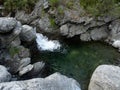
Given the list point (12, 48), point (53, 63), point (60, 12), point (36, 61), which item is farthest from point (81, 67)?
point (60, 12)

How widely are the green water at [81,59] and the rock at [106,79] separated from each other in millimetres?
2471

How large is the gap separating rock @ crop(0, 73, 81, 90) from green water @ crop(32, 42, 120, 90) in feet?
15.9

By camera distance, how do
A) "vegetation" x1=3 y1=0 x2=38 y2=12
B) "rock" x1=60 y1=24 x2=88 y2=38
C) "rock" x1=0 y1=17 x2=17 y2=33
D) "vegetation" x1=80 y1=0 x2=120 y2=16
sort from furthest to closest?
"vegetation" x1=3 y1=0 x2=38 y2=12 < "rock" x1=60 y1=24 x2=88 y2=38 < "vegetation" x1=80 y1=0 x2=120 y2=16 < "rock" x1=0 y1=17 x2=17 y2=33

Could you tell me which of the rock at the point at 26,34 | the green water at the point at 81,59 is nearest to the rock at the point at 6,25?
the rock at the point at 26,34

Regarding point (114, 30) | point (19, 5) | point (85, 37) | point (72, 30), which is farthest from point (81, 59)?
point (19, 5)

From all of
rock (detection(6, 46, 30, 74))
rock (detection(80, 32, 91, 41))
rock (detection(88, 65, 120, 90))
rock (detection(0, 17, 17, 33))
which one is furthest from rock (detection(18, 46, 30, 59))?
rock (detection(88, 65, 120, 90))

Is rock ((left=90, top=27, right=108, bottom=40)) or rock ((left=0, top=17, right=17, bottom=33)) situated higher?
rock ((left=0, top=17, right=17, bottom=33))

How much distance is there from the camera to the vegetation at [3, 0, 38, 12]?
30.1 meters

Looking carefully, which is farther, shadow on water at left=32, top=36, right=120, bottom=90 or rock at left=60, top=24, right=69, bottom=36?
rock at left=60, top=24, right=69, bottom=36

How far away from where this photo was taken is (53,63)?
23.8 metres

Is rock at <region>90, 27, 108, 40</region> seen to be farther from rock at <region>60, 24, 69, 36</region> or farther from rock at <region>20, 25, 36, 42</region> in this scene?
rock at <region>20, 25, 36, 42</region>

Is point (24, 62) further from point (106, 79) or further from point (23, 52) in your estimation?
point (106, 79)

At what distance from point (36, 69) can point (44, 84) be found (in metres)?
6.65

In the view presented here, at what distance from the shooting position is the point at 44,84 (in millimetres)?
15062
